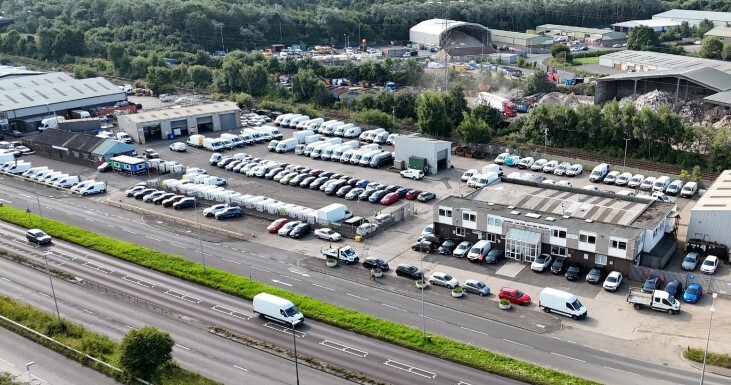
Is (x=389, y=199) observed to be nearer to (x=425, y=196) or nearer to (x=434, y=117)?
(x=425, y=196)

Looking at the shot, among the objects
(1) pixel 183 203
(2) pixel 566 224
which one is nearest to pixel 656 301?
(2) pixel 566 224

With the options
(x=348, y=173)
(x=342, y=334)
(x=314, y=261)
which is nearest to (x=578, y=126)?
(x=348, y=173)

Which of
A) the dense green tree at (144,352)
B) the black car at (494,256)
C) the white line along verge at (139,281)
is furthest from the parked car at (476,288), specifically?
the white line along verge at (139,281)

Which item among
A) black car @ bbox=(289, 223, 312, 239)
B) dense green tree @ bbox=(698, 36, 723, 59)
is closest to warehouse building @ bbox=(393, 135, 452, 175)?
black car @ bbox=(289, 223, 312, 239)

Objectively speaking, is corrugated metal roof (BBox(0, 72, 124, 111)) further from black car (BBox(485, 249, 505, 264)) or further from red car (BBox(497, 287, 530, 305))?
red car (BBox(497, 287, 530, 305))

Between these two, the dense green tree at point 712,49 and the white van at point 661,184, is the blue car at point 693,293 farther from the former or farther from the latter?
the dense green tree at point 712,49
